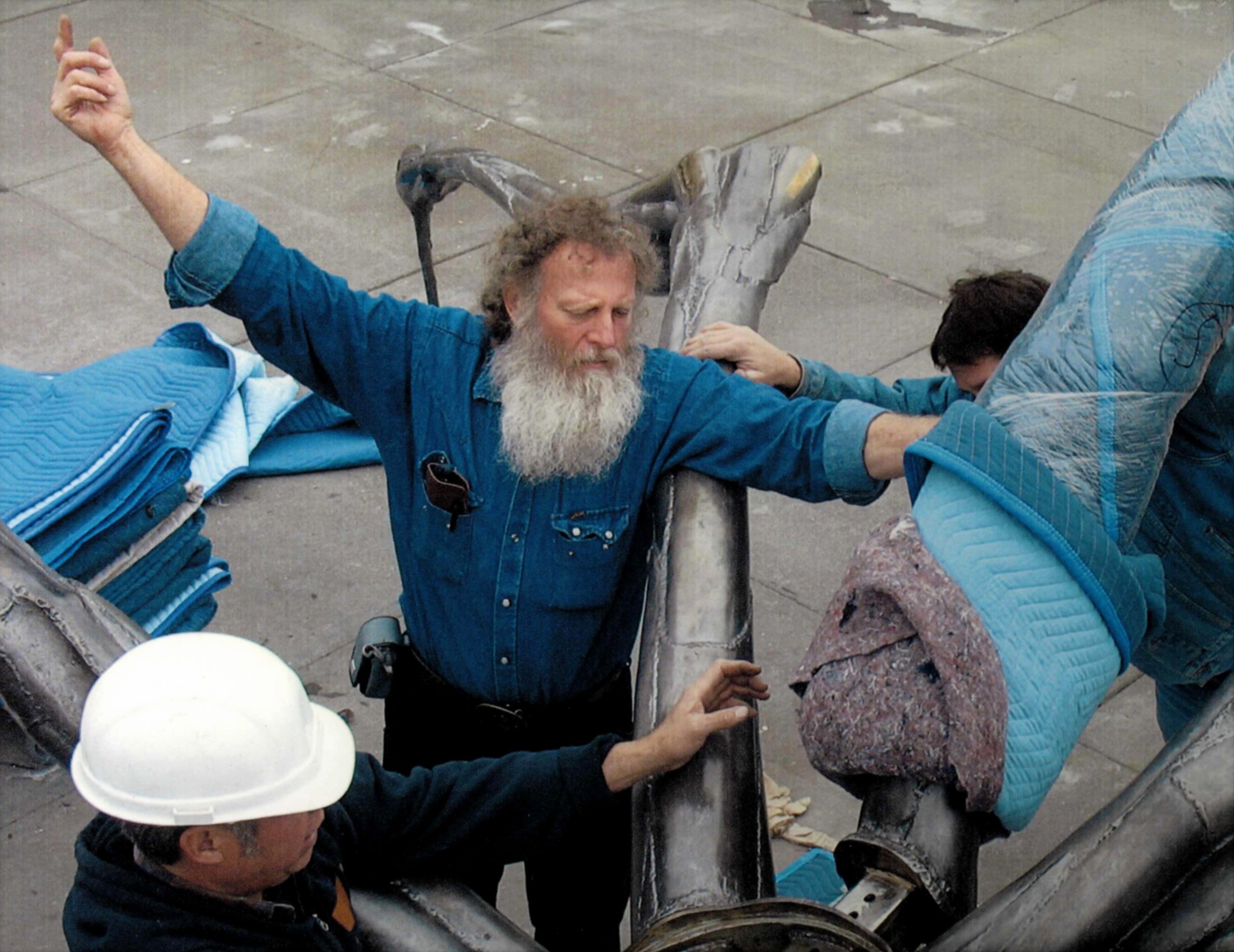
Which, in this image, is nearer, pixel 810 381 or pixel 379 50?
pixel 810 381

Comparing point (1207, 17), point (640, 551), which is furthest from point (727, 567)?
point (1207, 17)

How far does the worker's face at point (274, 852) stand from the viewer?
1999mm

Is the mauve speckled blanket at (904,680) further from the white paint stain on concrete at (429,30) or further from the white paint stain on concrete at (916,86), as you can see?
the white paint stain on concrete at (429,30)

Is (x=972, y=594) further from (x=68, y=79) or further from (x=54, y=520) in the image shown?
(x=54, y=520)

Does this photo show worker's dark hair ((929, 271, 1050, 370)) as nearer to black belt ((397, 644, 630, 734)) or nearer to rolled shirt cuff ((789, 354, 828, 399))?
rolled shirt cuff ((789, 354, 828, 399))

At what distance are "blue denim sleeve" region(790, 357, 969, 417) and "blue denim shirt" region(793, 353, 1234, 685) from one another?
3.23 ft

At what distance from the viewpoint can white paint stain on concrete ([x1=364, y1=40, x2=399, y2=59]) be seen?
9.00 m

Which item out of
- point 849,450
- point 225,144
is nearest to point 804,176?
point 849,450

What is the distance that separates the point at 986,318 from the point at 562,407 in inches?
45.8

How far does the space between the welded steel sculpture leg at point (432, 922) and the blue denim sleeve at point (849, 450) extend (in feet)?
3.46

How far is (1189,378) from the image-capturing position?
82.5 inches

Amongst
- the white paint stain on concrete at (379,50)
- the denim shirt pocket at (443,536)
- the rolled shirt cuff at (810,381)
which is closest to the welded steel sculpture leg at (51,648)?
the denim shirt pocket at (443,536)

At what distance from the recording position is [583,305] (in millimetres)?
3100

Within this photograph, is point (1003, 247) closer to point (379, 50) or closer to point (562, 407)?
point (379, 50)
